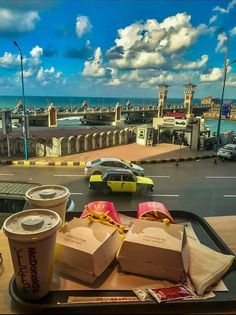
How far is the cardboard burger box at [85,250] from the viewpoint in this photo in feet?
4.03

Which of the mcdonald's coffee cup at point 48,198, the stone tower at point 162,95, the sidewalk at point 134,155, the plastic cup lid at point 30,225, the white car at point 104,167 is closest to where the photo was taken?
the plastic cup lid at point 30,225

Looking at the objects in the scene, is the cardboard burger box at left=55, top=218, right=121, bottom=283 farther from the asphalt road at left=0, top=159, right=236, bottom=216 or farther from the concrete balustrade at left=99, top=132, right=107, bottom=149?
Result: the concrete balustrade at left=99, top=132, right=107, bottom=149

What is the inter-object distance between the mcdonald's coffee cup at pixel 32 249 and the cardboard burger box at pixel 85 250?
3.8 inches

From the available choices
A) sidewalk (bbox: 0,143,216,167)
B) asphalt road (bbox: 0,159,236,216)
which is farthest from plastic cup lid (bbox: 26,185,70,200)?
sidewalk (bbox: 0,143,216,167)

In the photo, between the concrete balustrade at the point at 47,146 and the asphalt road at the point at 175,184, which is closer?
the asphalt road at the point at 175,184

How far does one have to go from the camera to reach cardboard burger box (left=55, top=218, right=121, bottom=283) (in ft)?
4.03

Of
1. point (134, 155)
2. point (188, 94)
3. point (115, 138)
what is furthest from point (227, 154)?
point (188, 94)

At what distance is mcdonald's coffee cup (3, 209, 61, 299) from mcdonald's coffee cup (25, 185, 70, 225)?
189 mm

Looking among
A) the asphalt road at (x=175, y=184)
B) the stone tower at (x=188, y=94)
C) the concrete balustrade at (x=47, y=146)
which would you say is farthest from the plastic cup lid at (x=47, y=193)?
the stone tower at (x=188, y=94)

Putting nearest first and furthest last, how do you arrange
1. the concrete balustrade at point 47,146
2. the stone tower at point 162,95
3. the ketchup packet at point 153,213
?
the ketchup packet at point 153,213 → the concrete balustrade at point 47,146 → the stone tower at point 162,95

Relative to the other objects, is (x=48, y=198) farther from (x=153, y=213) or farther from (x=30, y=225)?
(x=153, y=213)

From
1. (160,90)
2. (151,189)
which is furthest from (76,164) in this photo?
(160,90)

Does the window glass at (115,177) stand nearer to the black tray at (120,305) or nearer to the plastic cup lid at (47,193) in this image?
the plastic cup lid at (47,193)

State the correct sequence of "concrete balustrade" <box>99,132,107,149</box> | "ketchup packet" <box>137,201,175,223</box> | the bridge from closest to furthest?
"ketchup packet" <box>137,201,175,223</box> < "concrete balustrade" <box>99,132,107,149</box> < the bridge
